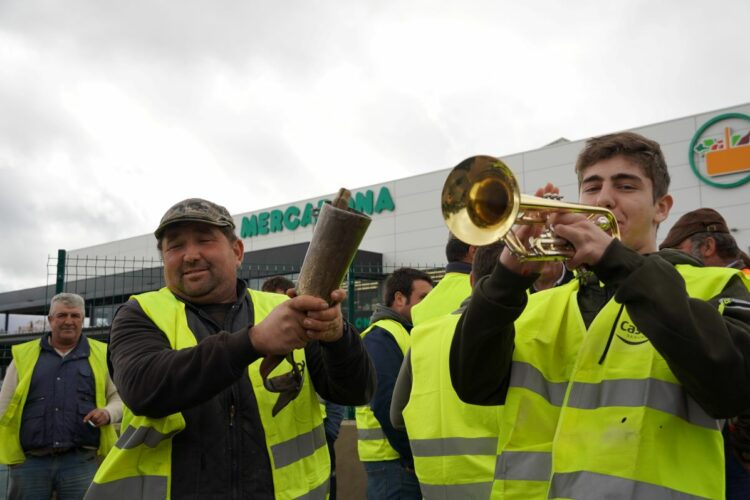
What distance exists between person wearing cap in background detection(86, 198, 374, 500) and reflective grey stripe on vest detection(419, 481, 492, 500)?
2.55ft

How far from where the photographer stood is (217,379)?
89.3 inches

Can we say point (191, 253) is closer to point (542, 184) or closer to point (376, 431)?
point (376, 431)

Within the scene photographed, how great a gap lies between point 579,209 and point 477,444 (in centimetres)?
166

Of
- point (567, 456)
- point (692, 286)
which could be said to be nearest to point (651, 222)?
point (692, 286)

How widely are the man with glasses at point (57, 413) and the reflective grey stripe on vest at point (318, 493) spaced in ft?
12.4

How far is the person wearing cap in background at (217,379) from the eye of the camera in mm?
2285

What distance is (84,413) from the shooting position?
5949mm

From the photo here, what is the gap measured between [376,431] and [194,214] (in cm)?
270

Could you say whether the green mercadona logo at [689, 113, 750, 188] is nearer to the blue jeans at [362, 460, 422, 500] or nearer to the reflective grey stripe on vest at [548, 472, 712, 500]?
the blue jeans at [362, 460, 422, 500]

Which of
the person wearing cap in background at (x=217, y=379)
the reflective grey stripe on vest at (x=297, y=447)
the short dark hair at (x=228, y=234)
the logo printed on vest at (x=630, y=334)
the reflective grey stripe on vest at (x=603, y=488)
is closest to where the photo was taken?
the reflective grey stripe on vest at (x=603, y=488)

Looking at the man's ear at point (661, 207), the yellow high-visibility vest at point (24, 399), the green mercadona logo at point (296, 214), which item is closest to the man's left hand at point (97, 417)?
the yellow high-visibility vest at point (24, 399)

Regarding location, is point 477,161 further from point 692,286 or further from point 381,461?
point 381,461

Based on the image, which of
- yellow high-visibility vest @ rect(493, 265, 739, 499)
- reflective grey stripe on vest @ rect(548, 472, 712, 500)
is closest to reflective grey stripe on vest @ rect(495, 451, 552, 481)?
yellow high-visibility vest @ rect(493, 265, 739, 499)

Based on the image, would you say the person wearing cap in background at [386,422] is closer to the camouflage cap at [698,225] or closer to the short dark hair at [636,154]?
the camouflage cap at [698,225]
